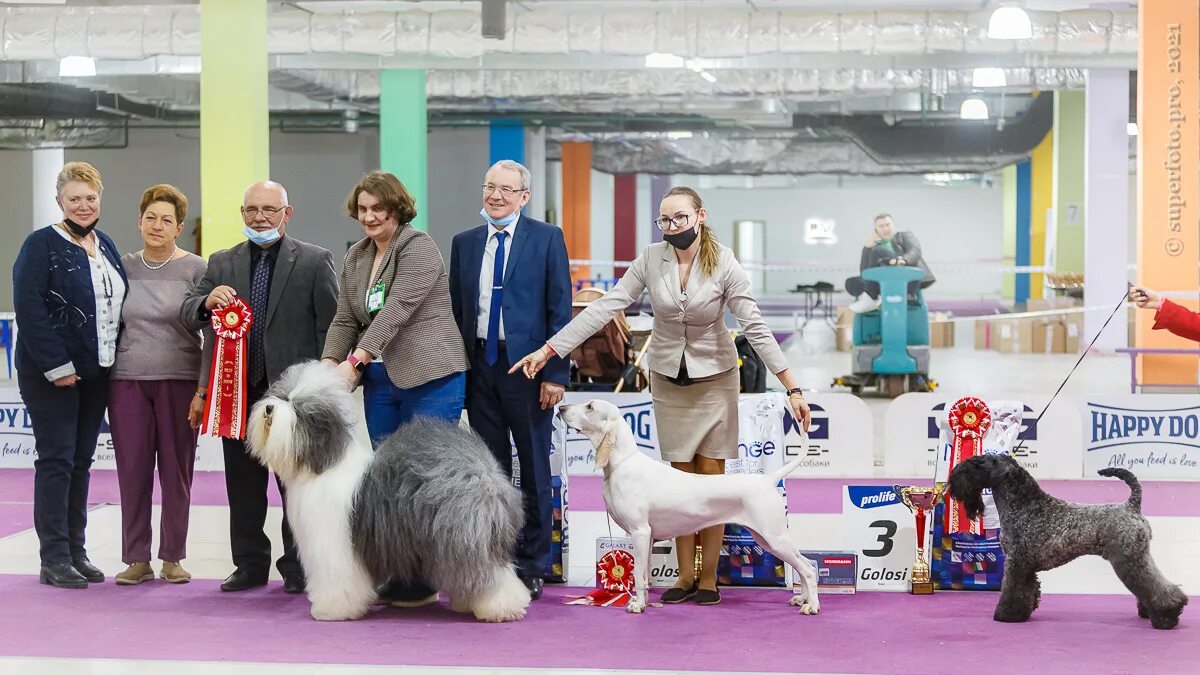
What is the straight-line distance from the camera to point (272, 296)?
4.13 meters

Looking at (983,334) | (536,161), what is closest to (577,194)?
(536,161)

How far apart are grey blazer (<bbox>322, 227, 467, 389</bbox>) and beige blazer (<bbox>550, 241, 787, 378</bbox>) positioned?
13.1 inches

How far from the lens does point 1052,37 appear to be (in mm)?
10484

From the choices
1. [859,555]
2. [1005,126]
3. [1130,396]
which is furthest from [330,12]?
[1005,126]

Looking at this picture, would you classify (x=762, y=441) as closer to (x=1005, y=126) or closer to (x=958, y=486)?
(x=958, y=486)

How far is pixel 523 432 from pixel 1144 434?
12.9 feet

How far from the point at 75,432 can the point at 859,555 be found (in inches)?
99.1

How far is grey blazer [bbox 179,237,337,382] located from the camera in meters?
4.13

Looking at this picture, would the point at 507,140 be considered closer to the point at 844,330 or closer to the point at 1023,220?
the point at 844,330

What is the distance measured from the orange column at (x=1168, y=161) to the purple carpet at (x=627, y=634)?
597 centimetres

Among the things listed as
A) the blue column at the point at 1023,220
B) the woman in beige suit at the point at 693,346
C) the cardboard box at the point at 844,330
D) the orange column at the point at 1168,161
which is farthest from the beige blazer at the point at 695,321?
the blue column at the point at 1023,220

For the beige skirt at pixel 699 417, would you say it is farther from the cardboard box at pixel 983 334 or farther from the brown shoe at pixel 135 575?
the cardboard box at pixel 983 334

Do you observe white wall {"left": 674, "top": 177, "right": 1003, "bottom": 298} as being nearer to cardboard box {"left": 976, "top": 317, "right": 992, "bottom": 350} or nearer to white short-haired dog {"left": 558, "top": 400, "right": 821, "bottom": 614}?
cardboard box {"left": 976, "top": 317, "right": 992, "bottom": 350}

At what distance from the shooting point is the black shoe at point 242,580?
423 cm
